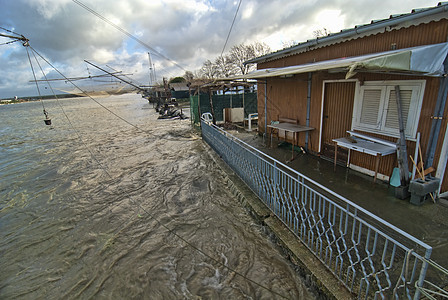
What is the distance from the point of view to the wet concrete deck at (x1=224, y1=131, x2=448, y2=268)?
3199 mm

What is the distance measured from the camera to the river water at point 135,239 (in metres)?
3.11

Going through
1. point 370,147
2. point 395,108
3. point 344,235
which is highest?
point 395,108

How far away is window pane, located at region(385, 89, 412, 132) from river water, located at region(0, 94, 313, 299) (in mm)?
3567

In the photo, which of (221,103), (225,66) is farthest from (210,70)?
(221,103)

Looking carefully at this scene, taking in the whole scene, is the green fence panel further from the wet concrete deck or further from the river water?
the wet concrete deck

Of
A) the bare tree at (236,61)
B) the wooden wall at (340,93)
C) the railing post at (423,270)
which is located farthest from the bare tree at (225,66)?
the railing post at (423,270)

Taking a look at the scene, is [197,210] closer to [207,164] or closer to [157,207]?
[157,207]

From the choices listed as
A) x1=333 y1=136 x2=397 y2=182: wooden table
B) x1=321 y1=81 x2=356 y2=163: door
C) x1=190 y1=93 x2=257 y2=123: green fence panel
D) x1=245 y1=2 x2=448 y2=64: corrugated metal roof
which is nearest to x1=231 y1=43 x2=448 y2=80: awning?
x1=245 y1=2 x2=448 y2=64: corrugated metal roof

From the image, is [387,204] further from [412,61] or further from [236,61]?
[236,61]

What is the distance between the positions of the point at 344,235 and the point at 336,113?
390cm

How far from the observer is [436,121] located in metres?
3.90

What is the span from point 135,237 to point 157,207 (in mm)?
1091

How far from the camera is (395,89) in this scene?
426cm

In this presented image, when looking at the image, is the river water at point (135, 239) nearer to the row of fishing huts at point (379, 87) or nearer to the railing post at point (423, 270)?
the railing post at point (423, 270)
